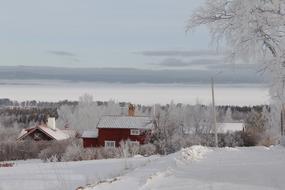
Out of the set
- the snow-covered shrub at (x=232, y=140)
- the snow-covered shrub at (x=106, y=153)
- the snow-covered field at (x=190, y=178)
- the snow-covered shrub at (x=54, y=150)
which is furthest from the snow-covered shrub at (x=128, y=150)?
the snow-covered shrub at (x=232, y=140)

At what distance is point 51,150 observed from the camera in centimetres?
6009

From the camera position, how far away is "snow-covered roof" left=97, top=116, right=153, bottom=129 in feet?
214

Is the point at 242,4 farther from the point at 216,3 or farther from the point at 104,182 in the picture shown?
the point at 104,182

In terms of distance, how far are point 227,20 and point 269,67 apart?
9.42ft

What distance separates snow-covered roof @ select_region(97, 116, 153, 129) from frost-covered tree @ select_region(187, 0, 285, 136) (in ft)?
151

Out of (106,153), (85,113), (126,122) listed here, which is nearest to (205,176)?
(106,153)

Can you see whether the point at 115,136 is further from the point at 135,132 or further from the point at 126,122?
the point at 135,132

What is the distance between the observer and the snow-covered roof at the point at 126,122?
65.1 metres

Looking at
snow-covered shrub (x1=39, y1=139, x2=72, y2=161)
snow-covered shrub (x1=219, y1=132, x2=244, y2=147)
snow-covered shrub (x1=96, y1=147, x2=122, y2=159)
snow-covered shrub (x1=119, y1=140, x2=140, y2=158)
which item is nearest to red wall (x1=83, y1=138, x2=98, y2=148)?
snow-covered shrub (x1=39, y1=139, x2=72, y2=161)

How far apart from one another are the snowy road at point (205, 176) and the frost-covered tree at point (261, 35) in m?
2.97

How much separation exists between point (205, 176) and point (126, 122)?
171 feet

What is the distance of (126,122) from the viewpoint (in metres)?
65.9

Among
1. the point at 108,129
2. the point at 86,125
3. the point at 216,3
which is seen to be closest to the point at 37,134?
the point at 108,129

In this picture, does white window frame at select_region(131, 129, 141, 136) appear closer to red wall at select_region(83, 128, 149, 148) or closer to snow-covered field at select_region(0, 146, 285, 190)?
red wall at select_region(83, 128, 149, 148)
